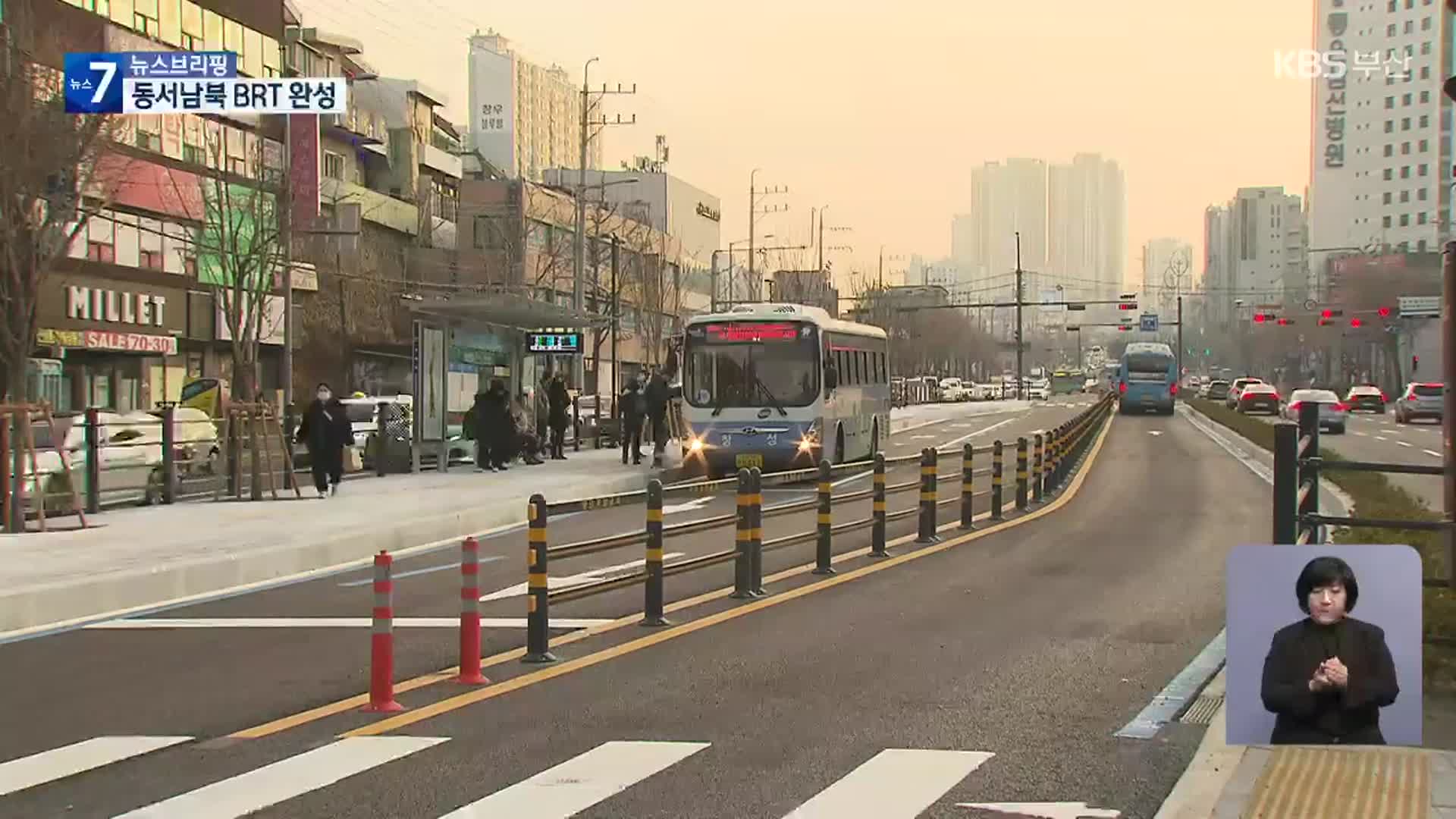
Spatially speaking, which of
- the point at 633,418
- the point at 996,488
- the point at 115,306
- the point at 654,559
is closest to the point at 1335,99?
the point at 115,306

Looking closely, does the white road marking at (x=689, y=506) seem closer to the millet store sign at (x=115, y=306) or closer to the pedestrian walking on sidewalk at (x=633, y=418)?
the pedestrian walking on sidewalk at (x=633, y=418)

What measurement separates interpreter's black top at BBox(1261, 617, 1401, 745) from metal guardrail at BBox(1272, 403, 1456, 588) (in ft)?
3.55

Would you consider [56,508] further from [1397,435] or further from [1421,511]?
[1397,435]

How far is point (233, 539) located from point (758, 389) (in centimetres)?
1399

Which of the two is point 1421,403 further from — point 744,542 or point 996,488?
point 744,542

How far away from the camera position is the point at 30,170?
3027cm

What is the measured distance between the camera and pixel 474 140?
453 ft

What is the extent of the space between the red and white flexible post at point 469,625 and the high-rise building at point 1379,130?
14715 cm

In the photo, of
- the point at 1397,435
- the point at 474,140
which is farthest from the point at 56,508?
the point at 474,140

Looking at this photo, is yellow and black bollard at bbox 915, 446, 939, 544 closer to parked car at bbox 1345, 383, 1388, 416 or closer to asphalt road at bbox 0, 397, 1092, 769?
asphalt road at bbox 0, 397, 1092, 769

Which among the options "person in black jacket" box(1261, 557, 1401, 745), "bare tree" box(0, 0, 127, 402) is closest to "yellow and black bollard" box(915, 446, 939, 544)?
"person in black jacket" box(1261, 557, 1401, 745)

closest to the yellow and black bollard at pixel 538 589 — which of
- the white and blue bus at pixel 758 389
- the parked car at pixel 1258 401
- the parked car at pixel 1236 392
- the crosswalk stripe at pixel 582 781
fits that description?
the crosswalk stripe at pixel 582 781

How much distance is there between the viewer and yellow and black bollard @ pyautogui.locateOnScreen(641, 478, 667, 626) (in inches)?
467

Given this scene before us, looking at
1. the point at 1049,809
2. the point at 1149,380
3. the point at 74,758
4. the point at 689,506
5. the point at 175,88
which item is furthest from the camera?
the point at 1149,380
